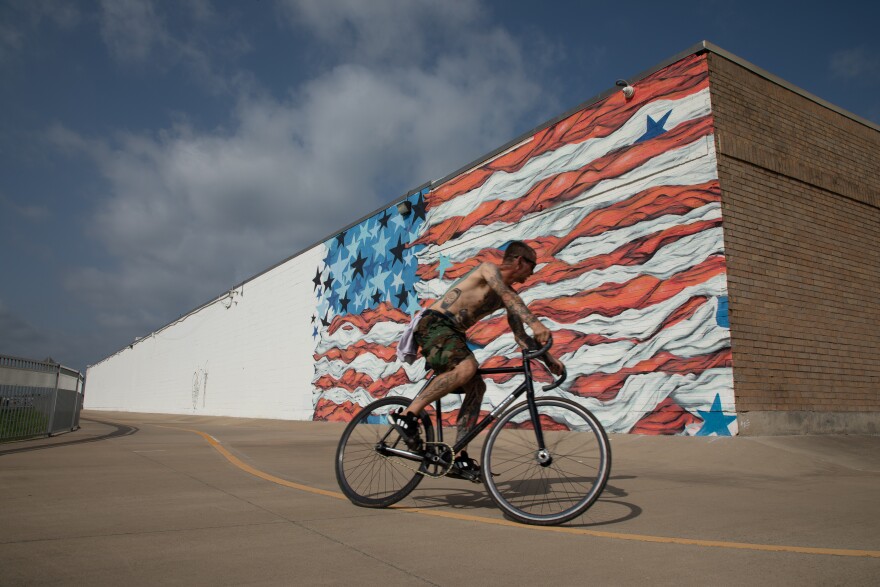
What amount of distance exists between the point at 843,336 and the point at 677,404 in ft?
10.6

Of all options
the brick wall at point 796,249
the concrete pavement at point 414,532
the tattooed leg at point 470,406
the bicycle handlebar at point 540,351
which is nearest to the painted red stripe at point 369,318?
the brick wall at point 796,249

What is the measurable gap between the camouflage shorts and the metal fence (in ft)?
26.8

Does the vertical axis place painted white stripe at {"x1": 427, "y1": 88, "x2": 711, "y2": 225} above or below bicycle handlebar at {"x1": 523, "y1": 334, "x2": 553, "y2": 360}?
above

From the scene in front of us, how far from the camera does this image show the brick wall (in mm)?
8922

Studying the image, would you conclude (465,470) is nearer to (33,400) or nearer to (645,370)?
(645,370)

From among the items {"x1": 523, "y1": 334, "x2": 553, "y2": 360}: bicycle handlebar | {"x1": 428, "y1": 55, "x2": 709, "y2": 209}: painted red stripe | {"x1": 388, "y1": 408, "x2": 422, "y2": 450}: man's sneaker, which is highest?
{"x1": 428, "y1": 55, "x2": 709, "y2": 209}: painted red stripe

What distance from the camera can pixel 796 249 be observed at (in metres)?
9.76

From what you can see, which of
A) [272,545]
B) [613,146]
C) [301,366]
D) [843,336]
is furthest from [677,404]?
[301,366]

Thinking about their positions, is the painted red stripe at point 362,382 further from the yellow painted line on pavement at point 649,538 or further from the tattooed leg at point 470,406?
the tattooed leg at point 470,406

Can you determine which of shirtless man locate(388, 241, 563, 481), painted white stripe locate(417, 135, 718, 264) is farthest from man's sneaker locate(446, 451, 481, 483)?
painted white stripe locate(417, 135, 718, 264)

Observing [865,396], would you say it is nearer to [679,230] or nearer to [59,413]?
[679,230]

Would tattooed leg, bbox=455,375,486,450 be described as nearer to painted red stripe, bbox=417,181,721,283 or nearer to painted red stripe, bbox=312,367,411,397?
painted red stripe, bbox=417,181,721,283

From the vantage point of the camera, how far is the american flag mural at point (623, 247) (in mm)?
9039

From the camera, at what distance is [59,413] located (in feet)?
40.8
